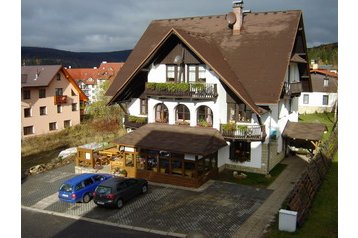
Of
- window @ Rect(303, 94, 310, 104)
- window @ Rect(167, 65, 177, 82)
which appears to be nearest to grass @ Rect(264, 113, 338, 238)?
window @ Rect(167, 65, 177, 82)

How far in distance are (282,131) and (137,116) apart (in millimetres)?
11994

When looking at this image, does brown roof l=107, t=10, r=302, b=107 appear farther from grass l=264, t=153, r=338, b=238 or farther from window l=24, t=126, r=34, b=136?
window l=24, t=126, r=34, b=136

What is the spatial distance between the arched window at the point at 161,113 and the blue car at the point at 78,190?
837 cm

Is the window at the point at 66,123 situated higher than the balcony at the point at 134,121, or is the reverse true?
the balcony at the point at 134,121

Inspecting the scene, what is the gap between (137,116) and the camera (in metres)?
29.9

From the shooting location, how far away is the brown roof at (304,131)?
28172 mm

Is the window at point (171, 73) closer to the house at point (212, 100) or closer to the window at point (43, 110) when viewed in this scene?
the house at point (212, 100)

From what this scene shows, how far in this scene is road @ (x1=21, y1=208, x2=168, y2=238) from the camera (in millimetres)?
16984

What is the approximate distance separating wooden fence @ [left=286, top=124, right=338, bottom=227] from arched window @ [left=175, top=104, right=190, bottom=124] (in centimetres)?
967

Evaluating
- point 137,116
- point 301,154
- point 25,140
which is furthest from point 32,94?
point 301,154

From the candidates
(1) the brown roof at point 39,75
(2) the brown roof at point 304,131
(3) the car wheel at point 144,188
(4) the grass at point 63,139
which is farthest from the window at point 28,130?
(2) the brown roof at point 304,131

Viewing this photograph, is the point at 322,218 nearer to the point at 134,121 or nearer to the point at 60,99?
the point at 134,121

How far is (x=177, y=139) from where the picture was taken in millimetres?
24625

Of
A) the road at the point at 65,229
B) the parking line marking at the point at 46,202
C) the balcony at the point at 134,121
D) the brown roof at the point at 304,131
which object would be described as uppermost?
the balcony at the point at 134,121
